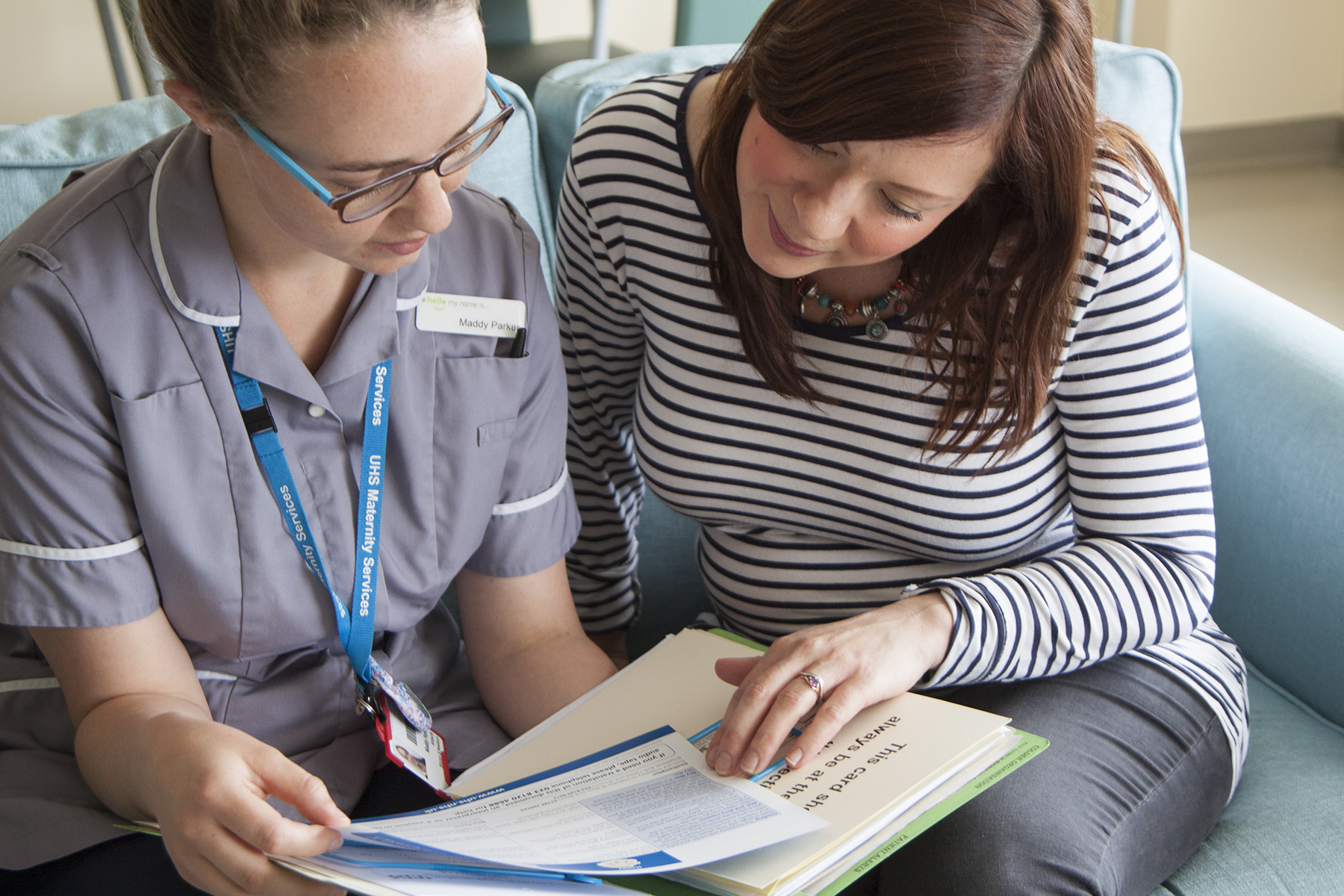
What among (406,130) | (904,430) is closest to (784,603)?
(904,430)

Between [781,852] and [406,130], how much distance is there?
0.54 meters

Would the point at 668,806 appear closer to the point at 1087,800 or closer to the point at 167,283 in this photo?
the point at 1087,800

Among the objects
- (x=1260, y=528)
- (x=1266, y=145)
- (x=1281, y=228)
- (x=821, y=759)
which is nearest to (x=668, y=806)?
(x=821, y=759)

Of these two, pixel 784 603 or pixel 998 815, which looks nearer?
pixel 998 815

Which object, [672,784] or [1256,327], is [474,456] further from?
[1256,327]

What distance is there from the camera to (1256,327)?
140cm

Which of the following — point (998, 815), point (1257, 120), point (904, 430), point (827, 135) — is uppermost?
point (827, 135)

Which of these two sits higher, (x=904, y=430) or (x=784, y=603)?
(x=904, y=430)

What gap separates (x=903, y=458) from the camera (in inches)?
43.3

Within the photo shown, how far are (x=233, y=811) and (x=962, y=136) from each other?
2.33 ft

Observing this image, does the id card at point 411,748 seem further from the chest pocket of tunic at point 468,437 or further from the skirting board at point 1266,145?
the skirting board at point 1266,145

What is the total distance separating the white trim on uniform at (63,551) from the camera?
85cm

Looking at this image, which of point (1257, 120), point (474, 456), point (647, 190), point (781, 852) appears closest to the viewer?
point (781, 852)

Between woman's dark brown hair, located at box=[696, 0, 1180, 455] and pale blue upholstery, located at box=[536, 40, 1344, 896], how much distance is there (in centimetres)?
36
